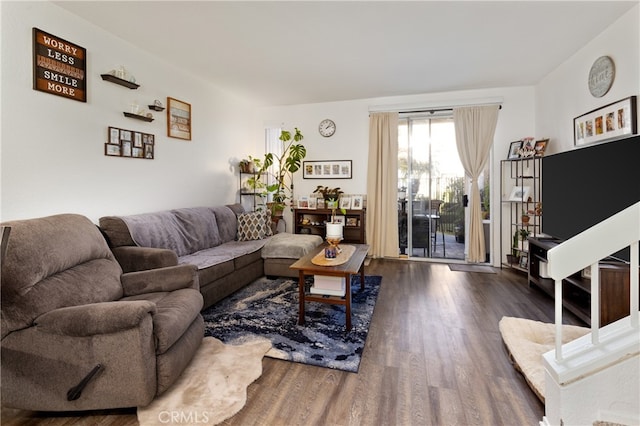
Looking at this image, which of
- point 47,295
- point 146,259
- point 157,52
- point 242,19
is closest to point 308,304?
point 146,259

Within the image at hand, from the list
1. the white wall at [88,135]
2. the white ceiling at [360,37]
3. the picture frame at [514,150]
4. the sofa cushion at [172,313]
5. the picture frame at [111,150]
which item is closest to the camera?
the sofa cushion at [172,313]

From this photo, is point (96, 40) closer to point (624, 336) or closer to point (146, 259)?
point (146, 259)

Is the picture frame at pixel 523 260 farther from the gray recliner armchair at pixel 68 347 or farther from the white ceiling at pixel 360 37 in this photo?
the gray recliner armchair at pixel 68 347

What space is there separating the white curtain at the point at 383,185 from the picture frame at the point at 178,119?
2.79 m

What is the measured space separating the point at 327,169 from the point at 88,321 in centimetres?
424

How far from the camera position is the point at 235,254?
11.0 ft

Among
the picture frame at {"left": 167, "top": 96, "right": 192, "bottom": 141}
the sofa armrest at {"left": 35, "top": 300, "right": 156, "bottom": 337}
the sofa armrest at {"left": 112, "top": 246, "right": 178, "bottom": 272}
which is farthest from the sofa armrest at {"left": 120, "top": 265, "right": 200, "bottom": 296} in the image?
the picture frame at {"left": 167, "top": 96, "right": 192, "bottom": 141}

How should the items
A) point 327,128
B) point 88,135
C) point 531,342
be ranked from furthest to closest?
point 327,128 → point 88,135 → point 531,342

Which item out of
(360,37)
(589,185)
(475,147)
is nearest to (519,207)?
(475,147)

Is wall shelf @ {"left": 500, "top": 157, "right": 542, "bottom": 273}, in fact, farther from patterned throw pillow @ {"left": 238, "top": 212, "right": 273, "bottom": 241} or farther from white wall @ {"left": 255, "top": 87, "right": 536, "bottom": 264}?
patterned throw pillow @ {"left": 238, "top": 212, "right": 273, "bottom": 241}

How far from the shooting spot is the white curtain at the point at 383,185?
16.0ft

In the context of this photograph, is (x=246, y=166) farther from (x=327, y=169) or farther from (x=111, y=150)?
(x=111, y=150)

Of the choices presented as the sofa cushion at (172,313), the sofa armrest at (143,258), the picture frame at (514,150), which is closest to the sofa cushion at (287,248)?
the sofa armrest at (143,258)

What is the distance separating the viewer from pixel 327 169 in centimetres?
531
